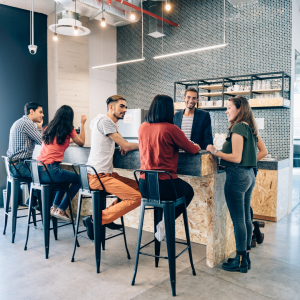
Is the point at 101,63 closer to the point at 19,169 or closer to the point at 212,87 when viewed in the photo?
the point at 212,87

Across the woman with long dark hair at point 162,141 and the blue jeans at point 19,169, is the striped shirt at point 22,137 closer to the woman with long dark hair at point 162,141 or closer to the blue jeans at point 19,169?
the blue jeans at point 19,169

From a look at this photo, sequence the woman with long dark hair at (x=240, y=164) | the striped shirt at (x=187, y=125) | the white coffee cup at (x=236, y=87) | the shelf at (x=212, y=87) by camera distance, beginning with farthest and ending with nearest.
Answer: the shelf at (x=212, y=87)
the white coffee cup at (x=236, y=87)
the striped shirt at (x=187, y=125)
the woman with long dark hair at (x=240, y=164)

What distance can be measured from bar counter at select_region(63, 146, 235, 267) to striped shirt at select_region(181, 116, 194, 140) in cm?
69

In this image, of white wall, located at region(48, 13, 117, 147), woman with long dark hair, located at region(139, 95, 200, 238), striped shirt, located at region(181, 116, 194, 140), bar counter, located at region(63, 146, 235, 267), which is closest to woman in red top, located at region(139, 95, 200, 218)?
woman with long dark hair, located at region(139, 95, 200, 238)

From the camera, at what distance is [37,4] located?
5551 mm

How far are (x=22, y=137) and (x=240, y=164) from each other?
2.61 metres

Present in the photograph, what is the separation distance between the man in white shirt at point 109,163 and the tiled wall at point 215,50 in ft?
10.8

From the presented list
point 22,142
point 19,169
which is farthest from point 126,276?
point 22,142

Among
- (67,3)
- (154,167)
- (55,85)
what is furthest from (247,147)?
(55,85)

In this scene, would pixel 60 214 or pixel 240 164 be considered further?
pixel 60 214

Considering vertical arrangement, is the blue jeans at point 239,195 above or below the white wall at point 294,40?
below

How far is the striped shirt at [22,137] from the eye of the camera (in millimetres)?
3584

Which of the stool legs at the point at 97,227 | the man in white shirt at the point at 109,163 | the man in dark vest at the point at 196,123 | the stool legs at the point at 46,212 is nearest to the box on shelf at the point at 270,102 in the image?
the man in dark vest at the point at 196,123

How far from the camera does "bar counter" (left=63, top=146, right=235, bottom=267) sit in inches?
99.0
